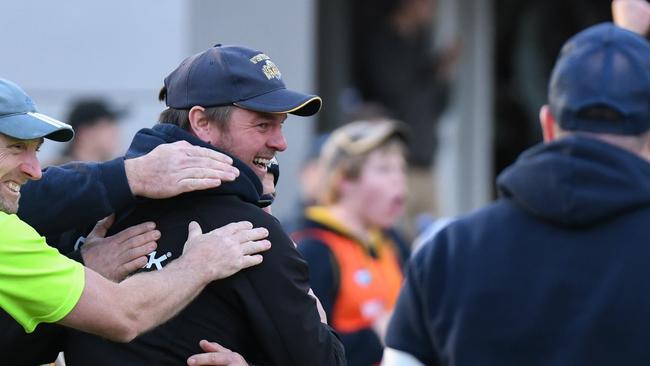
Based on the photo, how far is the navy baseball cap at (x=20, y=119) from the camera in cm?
321

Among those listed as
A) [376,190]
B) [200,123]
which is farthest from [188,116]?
[376,190]

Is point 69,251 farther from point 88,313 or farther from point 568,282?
point 568,282

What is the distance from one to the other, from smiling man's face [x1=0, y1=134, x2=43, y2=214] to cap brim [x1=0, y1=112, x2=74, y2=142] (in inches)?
1.3

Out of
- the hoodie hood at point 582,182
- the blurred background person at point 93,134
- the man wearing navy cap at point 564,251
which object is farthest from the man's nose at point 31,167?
the blurred background person at point 93,134

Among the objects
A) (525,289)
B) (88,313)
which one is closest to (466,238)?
(525,289)

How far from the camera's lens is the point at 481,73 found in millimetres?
10914

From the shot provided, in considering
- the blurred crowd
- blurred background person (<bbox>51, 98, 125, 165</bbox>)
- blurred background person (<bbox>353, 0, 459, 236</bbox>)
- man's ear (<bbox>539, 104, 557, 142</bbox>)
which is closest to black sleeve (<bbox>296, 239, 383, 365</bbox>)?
the blurred crowd

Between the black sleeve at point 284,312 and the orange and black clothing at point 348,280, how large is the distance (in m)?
2.25

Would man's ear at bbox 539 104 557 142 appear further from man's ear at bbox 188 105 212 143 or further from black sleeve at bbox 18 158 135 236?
black sleeve at bbox 18 158 135 236

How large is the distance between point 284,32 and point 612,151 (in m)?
6.27

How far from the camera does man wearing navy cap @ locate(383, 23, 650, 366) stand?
103 inches

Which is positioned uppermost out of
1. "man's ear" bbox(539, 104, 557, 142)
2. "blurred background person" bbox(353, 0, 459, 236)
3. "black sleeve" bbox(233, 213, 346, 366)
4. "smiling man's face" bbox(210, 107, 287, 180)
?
"man's ear" bbox(539, 104, 557, 142)

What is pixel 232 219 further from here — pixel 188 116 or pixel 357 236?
pixel 357 236

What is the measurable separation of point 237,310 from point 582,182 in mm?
983
